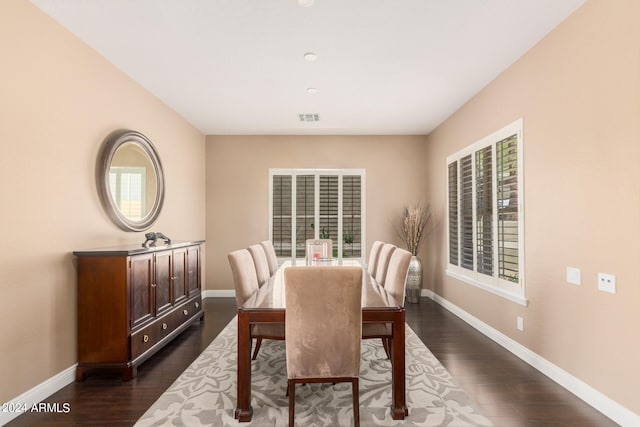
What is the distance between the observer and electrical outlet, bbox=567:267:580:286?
95.5 inches

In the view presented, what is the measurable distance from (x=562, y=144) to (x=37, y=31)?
13.1 ft

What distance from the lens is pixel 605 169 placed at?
2191mm

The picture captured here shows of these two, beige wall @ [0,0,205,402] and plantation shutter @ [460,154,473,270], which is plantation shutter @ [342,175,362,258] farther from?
beige wall @ [0,0,205,402]

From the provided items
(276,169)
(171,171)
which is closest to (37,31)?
(171,171)

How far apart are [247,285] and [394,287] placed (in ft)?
3.93

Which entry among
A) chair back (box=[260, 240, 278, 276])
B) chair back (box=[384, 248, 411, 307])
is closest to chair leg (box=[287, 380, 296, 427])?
chair back (box=[384, 248, 411, 307])

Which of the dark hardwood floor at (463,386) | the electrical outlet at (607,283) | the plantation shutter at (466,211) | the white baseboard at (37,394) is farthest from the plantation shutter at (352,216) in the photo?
the white baseboard at (37,394)

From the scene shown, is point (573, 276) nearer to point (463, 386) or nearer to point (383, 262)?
point (463, 386)

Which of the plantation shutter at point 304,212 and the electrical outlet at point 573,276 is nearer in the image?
the electrical outlet at point 573,276

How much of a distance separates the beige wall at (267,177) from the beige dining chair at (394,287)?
9.80 feet

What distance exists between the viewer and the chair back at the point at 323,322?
1951 millimetres

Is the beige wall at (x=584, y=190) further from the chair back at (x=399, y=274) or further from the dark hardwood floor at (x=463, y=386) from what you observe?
the chair back at (x=399, y=274)

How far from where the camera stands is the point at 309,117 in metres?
4.81

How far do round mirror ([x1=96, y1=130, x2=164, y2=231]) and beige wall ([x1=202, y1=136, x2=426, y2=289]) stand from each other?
1.73m
